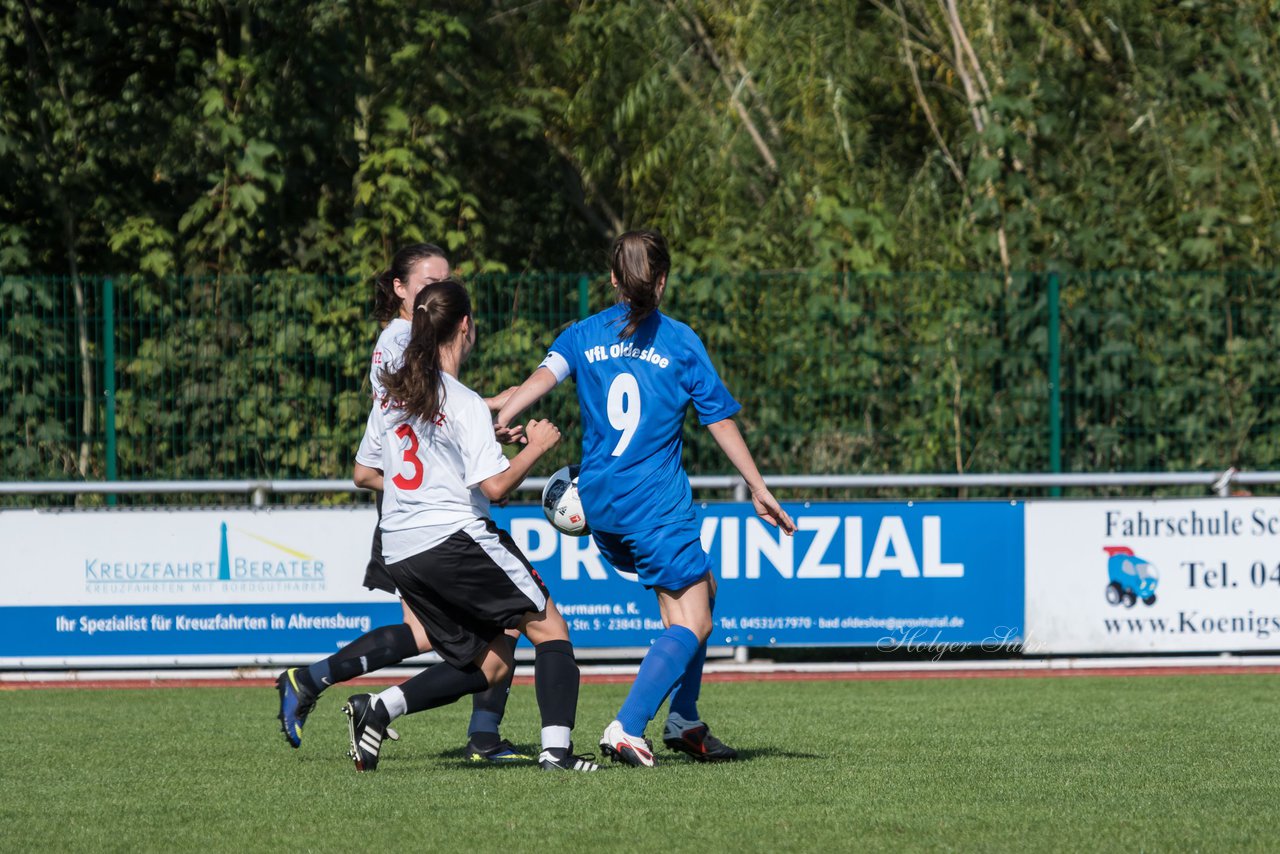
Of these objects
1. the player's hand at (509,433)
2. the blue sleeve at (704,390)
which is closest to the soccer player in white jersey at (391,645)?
the player's hand at (509,433)

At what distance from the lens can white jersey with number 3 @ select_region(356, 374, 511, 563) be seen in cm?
588

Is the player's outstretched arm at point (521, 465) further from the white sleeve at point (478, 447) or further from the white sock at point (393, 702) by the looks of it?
the white sock at point (393, 702)

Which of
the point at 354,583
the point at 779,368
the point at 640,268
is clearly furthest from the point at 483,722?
the point at 779,368

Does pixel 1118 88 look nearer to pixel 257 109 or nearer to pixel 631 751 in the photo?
pixel 257 109

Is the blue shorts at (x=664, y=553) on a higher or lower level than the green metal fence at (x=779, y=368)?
lower

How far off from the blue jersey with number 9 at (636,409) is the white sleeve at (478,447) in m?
0.42

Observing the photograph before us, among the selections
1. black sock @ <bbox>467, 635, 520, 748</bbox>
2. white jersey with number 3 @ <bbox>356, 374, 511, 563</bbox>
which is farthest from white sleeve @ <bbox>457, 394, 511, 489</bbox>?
black sock @ <bbox>467, 635, 520, 748</bbox>

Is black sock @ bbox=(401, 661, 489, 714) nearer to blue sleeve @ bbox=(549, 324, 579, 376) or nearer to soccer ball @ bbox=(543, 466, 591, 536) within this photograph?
soccer ball @ bbox=(543, 466, 591, 536)

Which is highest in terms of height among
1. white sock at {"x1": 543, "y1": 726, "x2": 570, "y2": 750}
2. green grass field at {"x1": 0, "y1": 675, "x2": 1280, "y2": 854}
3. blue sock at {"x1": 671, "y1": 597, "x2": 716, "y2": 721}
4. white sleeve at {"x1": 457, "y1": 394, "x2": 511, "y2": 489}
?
white sleeve at {"x1": 457, "y1": 394, "x2": 511, "y2": 489}

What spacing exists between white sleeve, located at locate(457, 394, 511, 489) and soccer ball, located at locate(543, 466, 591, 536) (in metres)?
0.45

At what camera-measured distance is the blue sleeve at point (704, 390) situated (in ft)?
20.5

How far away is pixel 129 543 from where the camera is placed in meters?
10.4

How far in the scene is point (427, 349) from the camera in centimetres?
591

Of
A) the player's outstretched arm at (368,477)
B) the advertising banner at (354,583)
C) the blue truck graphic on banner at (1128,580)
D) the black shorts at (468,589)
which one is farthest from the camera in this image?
the blue truck graphic on banner at (1128,580)
